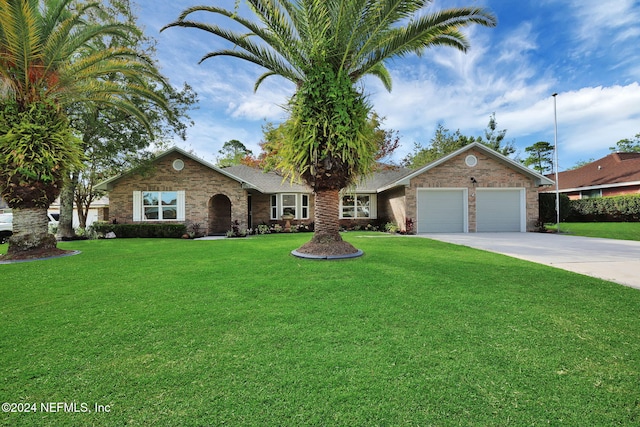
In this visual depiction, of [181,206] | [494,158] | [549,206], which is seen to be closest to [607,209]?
[549,206]

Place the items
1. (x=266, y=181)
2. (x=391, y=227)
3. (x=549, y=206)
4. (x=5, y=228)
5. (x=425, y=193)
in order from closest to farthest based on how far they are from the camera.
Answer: (x=5, y=228), (x=425, y=193), (x=391, y=227), (x=549, y=206), (x=266, y=181)

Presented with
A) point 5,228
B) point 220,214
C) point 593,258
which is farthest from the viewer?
point 220,214

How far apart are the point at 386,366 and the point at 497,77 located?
20.5 metres

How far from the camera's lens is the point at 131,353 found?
2.95 m

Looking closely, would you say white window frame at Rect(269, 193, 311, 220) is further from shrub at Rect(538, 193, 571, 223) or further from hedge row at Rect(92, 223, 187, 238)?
shrub at Rect(538, 193, 571, 223)

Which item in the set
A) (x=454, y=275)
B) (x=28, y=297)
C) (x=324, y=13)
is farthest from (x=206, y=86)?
(x=454, y=275)

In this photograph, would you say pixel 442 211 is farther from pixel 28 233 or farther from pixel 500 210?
pixel 28 233

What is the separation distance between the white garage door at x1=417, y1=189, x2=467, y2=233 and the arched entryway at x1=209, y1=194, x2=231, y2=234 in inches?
496

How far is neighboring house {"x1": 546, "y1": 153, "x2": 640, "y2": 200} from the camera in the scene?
22625 mm

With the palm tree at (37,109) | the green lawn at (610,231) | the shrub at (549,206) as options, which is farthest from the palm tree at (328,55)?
the shrub at (549,206)

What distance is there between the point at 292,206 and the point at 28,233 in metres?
12.9

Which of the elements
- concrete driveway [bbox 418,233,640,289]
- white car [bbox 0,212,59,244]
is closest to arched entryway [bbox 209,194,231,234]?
white car [bbox 0,212,59,244]

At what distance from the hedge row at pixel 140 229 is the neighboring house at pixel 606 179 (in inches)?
1282

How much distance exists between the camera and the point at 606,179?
2442 centimetres
